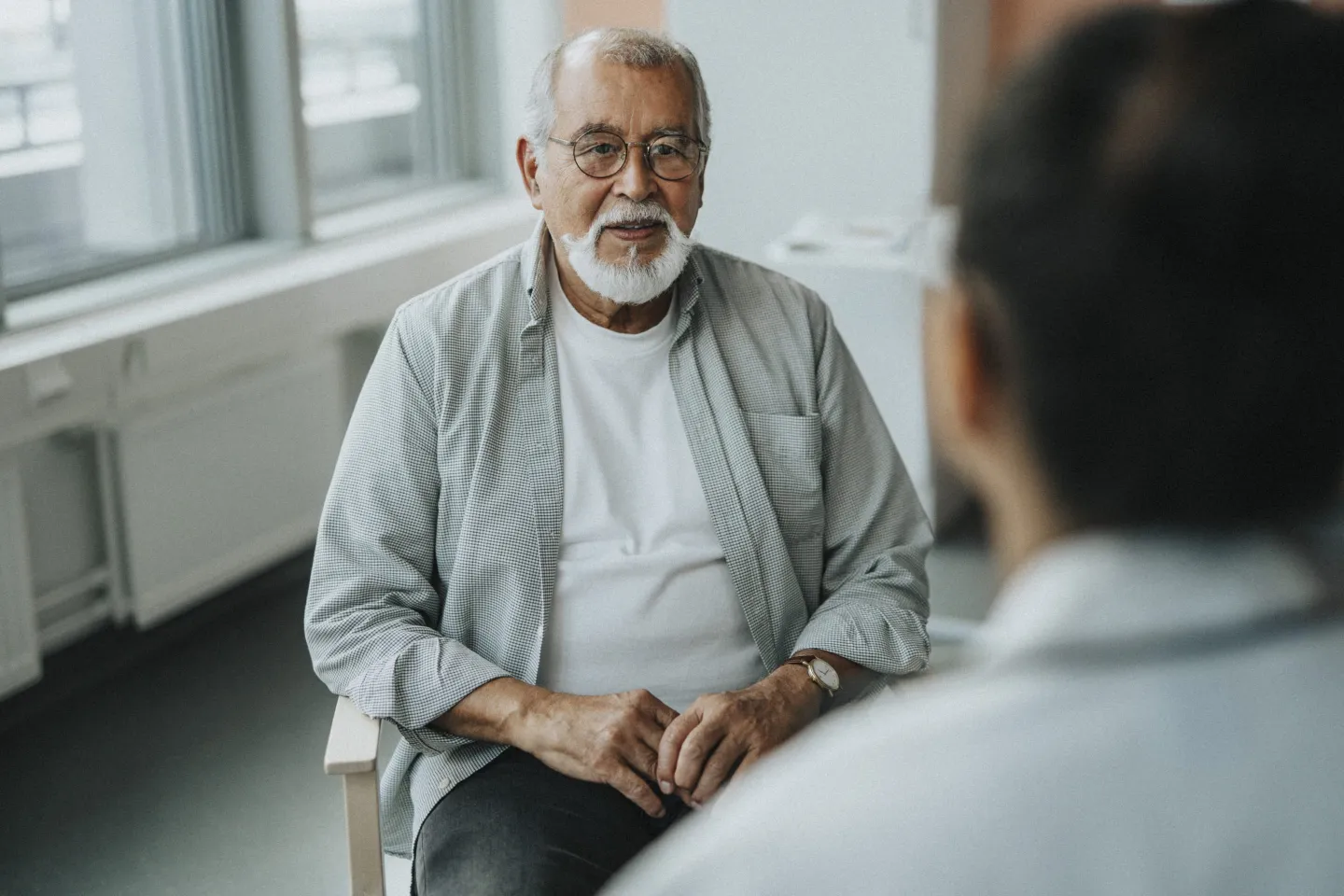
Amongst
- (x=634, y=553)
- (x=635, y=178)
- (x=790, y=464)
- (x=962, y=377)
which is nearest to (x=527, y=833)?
(x=634, y=553)

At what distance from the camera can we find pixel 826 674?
1810 millimetres

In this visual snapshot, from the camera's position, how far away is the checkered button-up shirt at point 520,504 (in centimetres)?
181

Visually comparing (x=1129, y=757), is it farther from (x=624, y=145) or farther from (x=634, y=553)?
(x=624, y=145)

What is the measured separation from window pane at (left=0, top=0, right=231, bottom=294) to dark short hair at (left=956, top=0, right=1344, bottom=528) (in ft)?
10.9

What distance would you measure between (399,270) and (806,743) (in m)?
3.69

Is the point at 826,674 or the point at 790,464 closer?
the point at 826,674

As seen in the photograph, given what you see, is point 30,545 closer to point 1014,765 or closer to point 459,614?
point 459,614

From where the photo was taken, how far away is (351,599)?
1817 millimetres

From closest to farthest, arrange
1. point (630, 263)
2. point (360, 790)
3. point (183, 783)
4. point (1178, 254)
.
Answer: point (1178, 254) < point (360, 790) < point (630, 263) < point (183, 783)

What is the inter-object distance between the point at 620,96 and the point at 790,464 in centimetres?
53

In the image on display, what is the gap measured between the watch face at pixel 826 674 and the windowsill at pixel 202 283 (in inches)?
78.5

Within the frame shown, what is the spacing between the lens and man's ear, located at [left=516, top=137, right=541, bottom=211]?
202 centimetres

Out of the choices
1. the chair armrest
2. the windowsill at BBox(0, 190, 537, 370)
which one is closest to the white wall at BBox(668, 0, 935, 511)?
the windowsill at BBox(0, 190, 537, 370)

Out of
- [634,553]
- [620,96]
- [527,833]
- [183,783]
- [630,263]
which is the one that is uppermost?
[620,96]
